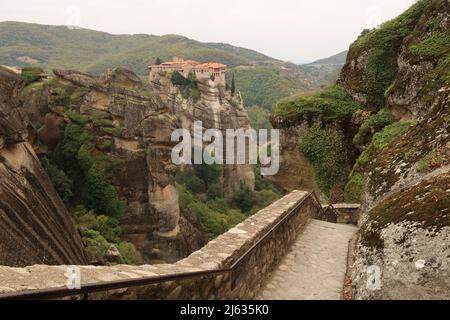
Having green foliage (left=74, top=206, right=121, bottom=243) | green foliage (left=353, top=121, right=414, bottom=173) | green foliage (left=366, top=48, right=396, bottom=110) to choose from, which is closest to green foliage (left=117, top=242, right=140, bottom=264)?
green foliage (left=74, top=206, right=121, bottom=243)

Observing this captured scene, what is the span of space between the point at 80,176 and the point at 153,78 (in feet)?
193

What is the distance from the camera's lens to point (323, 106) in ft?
53.4

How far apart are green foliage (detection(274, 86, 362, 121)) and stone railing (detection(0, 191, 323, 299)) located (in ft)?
29.4

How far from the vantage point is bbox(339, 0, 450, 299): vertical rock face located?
3.61 metres

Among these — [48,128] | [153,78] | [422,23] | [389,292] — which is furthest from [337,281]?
[153,78]

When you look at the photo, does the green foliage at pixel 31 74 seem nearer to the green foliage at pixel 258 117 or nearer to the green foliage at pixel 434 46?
the green foliage at pixel 434 46

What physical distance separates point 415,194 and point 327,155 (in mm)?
11317

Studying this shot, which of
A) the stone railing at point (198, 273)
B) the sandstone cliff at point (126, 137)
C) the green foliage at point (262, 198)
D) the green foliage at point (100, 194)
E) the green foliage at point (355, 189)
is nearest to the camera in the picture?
the stone railing at point (198, 273)

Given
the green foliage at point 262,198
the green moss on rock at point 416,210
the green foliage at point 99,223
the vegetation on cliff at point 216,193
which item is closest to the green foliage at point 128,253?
the green foliage at point 99,223

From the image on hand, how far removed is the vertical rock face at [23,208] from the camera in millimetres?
11586

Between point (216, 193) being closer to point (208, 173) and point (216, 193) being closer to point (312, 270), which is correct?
point (208, 173)

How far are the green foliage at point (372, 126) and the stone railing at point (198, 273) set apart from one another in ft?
24.1

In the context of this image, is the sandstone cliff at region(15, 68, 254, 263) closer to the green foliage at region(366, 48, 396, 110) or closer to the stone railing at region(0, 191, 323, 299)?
the green foliage at region(366, 48, 396, 110)

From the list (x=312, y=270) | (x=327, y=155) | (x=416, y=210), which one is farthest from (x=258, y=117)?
(x=416, y=210)
